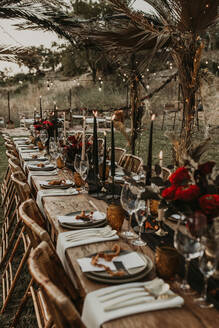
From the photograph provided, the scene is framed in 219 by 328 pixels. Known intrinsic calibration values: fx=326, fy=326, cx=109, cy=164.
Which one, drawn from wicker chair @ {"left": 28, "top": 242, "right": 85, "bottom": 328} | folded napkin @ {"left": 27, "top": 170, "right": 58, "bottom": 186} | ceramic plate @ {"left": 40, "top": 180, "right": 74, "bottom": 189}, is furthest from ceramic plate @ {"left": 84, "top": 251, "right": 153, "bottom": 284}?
folded napkin @ {"left": 27, "top": 170, "right": 58, "bottom": 186}

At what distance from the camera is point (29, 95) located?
20.1 m

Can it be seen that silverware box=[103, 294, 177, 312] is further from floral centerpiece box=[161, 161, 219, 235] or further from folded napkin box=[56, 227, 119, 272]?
folded napkin box=[56, 227, 119, 272]

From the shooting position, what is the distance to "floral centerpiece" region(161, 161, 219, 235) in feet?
3.58

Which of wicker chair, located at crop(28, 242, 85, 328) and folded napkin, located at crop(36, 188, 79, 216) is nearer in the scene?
wicker chair, located at crop(28, 242, 85, 328)

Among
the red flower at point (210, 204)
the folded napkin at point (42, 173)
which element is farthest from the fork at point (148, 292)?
the folded napkin at point (42, 173)

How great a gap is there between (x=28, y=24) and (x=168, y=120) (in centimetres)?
1103

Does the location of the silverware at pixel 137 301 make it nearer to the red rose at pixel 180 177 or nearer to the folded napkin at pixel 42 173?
the red rose at pixel 180 177

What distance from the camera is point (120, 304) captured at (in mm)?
992

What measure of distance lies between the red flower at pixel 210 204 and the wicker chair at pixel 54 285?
1.76 feet

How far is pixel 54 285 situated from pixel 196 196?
1.88 feet

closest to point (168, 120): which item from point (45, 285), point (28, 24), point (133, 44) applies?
point (28, 24)

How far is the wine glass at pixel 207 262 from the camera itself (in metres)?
1.03

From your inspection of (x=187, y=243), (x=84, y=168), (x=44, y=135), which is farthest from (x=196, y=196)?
(x=44, y=135)

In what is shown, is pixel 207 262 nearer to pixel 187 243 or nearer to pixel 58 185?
pixel 187 243
